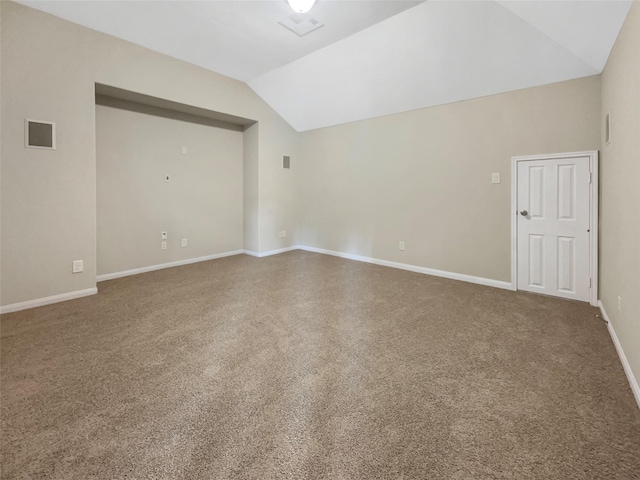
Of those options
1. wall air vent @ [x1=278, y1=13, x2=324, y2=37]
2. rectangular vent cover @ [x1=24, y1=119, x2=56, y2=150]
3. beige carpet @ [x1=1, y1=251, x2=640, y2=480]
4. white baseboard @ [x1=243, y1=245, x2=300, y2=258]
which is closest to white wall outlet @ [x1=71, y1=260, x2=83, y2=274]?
beige carpet @ [x1=1, y1=251, x2=640, y2=480]

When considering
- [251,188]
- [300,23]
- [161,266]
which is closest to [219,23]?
[300,23]

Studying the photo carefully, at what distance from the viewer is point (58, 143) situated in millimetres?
3154

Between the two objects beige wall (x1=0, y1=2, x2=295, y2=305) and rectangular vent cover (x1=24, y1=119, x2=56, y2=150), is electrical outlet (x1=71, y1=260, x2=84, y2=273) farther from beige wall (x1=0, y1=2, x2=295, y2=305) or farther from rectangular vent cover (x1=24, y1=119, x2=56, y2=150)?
rectangular vent cover (x1=24, y1=119, x2=56, y2=150)

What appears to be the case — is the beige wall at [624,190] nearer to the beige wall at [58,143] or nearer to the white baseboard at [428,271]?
the white baseboard at [428,271]

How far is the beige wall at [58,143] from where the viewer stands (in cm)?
289

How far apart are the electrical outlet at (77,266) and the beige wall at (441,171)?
380 centimetres

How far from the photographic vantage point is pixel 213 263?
200 inches

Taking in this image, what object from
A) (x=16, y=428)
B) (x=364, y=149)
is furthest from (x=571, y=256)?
(x=16, y=428)

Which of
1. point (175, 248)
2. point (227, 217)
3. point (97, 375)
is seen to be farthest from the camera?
point (227, 217)

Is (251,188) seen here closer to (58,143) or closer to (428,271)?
(58,143)

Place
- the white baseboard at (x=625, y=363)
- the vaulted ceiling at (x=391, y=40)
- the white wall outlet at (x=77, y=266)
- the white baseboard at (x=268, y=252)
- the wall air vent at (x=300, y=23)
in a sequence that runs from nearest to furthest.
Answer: the white baseboard at (x=625, y=363), the vaulted ceiling at (x=391, y=40), the wall air vent at (x=300, y=23), the white wall outlet at (x=77, y=266), the white baseboard at (x=268, y=252)


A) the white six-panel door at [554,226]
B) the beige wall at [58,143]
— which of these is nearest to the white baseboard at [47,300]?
the beige wall at [58,143]

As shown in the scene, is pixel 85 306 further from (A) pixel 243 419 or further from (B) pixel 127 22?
(B) pixel 127 22

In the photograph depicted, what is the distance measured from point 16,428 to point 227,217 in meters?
4.38
